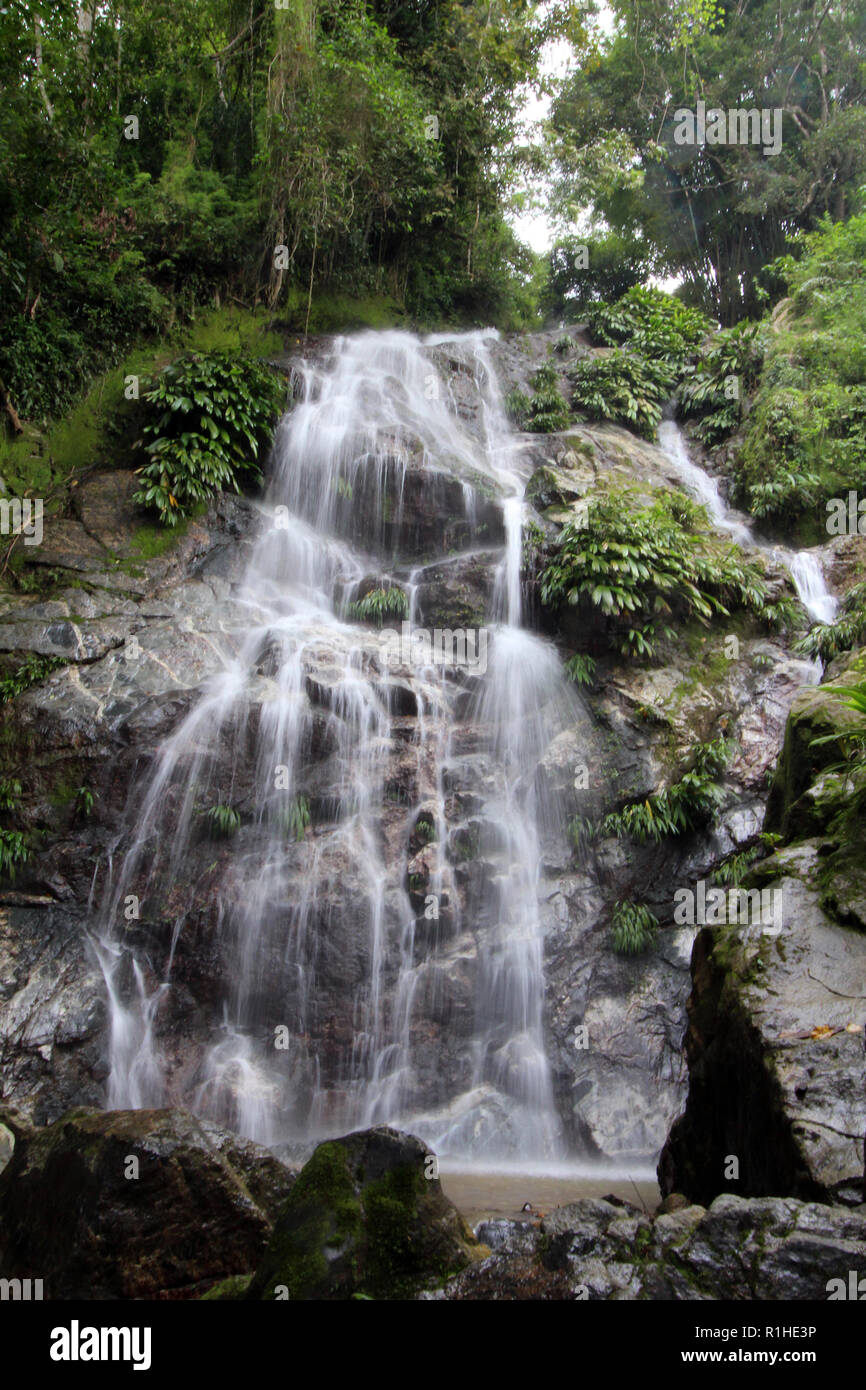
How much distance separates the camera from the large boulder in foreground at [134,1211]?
158 inches

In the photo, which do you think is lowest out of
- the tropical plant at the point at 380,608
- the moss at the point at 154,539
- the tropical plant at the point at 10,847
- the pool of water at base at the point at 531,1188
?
the pool of water at base at the point at 531,1188

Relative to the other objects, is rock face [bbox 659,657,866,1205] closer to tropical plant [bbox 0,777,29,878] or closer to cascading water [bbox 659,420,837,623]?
cascading water [bbox 659,420,837,623]

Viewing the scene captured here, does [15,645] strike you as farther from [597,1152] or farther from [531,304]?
[531,304]

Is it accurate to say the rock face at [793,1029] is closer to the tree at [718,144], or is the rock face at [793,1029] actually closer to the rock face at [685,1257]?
the rock face at [685,1257]

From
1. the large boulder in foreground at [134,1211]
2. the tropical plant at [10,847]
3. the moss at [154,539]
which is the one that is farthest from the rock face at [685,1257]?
the moss at [154,539]

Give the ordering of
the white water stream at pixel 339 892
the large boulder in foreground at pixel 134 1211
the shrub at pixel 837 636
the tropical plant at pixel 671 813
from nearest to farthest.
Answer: the large boulder in foreground at pixel 134 1211 → the white water stream at pixel 339 892 → the tropical plant at pixel 671 813 → the shrub at pixel 837 636

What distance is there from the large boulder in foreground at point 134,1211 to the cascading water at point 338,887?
8.29 feet

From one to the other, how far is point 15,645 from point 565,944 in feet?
23.0

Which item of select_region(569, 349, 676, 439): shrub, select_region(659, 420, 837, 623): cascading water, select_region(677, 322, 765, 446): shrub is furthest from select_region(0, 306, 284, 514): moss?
select_region(677, 322, 765, 446): shrub

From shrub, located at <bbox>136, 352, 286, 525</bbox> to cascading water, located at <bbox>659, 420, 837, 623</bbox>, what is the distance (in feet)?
24.5

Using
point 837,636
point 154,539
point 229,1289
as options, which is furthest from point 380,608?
point 229,1289

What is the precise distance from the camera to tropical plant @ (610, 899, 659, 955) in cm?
796

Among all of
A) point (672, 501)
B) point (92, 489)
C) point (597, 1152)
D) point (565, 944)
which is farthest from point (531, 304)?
point (597, 1152)

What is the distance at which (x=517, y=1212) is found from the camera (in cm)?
537
